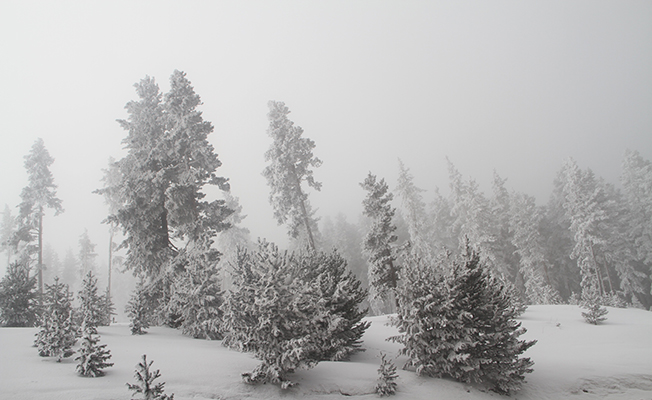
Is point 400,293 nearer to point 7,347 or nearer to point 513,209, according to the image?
point 7,347

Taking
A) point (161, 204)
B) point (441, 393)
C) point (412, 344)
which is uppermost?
point (161, 204)

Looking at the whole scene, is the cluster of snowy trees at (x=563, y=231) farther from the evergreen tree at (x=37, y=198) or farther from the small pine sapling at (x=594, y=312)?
the evergreen tree at (x=37, y=198)

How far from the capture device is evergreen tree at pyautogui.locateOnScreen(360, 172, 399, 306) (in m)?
23.9

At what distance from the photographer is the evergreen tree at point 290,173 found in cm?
2745

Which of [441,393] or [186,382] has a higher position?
[186,382]

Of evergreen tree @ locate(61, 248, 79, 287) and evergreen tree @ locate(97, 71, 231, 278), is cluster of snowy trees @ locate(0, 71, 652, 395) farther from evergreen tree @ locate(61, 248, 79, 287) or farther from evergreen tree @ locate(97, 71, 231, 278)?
evergreen tree @ locate(61, 248, 79, 287)

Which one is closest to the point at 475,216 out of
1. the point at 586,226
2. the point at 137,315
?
the point at 586,226

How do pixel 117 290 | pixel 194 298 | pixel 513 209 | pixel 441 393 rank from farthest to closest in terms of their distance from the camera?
pixel 117 290
pixel 513 209
pixel 194 298
pixel 441 393

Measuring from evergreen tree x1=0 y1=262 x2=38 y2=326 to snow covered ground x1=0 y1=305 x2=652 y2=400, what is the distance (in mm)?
6202

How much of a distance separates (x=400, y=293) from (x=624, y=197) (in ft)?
175

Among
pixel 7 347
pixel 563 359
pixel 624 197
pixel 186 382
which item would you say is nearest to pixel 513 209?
pixel 624 197

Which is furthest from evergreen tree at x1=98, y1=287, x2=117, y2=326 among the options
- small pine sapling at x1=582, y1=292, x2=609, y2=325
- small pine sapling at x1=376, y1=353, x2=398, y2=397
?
small pine sapling at x1=582, y1=292, x2=609, y2=325

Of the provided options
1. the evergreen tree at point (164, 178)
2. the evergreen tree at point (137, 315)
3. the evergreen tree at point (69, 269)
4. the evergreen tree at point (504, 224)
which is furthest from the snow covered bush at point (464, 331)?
the evergreen tree at point (69, 269)

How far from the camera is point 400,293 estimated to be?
1119 cm
